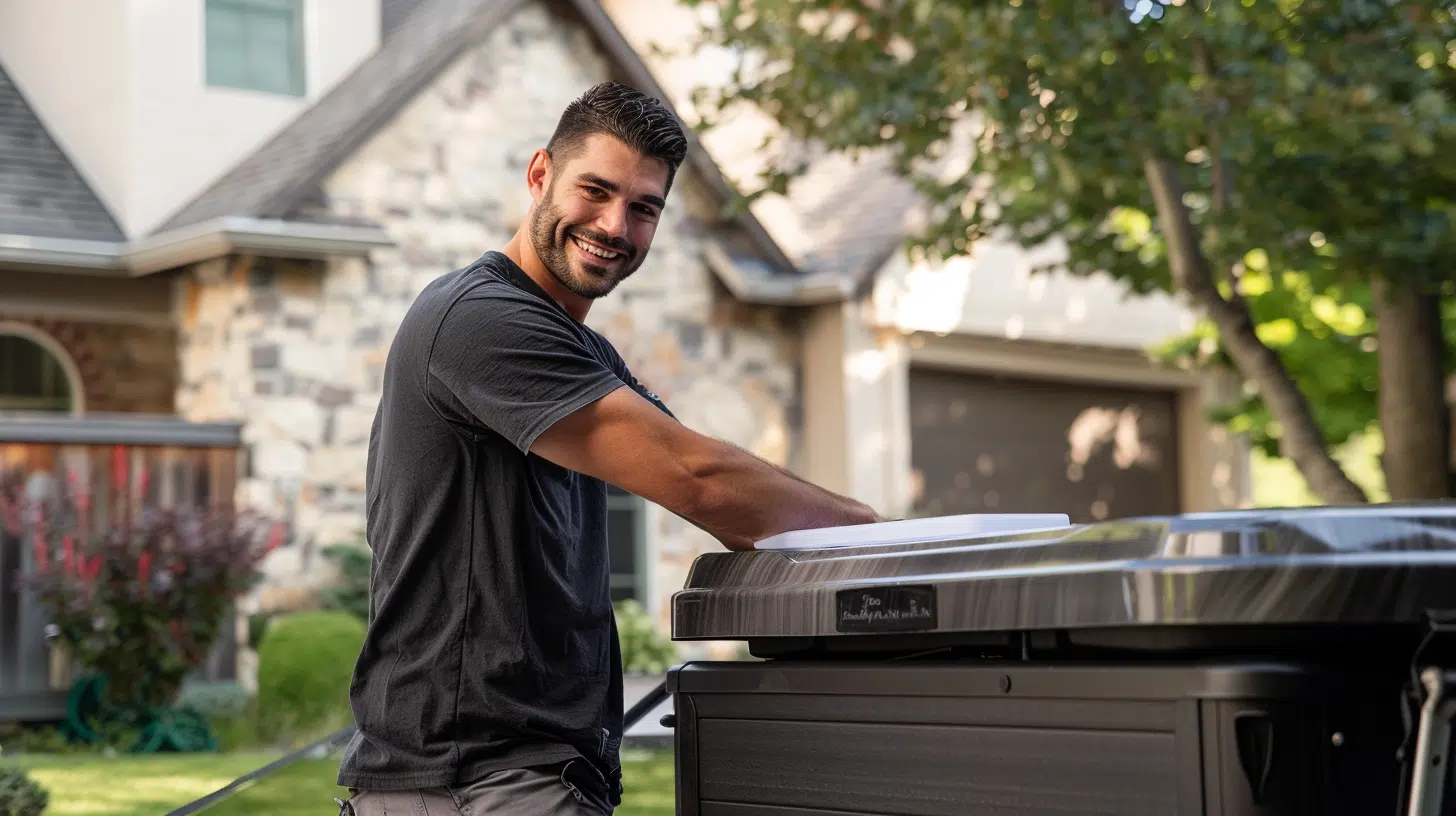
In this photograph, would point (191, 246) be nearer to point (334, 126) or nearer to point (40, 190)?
point (334, 126)

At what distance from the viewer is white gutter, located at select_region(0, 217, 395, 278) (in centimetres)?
1117

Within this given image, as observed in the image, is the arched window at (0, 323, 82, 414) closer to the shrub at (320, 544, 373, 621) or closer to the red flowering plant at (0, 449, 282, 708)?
the red flowering plant at (0, 449, 282, 708)

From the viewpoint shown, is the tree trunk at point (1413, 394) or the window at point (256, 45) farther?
the window at point (256, 45)

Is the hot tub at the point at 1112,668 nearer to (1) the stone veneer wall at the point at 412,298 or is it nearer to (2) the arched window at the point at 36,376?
(1) the stone veneer wall at the point at 412,298

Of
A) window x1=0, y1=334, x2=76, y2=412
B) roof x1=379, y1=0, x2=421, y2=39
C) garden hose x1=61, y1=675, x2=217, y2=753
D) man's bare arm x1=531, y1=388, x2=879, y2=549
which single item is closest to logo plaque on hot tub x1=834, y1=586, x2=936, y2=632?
man's bare arm x1=531, y1=388, x2=879, y2=549

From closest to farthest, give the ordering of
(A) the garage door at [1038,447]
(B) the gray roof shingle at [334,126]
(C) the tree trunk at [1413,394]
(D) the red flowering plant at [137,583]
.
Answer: (C) the tree trunk at [1413,394]
(D) the red flowering plant at [137,583]
(B) the gray roof shingle at [334,126]
(A) the garage door at [1038,447]

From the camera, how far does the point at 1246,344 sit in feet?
31.3

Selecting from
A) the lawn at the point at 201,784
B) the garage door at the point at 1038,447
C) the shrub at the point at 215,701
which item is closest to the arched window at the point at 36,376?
the shrub at the point at 215,701

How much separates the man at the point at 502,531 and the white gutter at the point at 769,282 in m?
11.1

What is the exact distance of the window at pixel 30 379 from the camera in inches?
508

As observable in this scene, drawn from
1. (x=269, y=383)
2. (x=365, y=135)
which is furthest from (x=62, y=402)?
(x=365, y=135)

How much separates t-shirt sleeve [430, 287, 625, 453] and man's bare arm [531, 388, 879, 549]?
0.02 m

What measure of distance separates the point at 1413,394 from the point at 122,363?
866 cm

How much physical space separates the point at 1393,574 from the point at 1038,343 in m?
13.9
